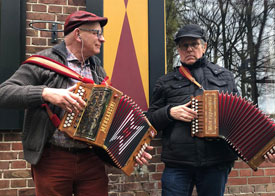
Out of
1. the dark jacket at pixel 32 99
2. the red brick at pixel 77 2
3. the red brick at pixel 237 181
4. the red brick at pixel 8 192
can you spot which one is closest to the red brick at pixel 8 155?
the red brick at pixel 8 192

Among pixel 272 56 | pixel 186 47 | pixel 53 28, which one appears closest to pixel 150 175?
pixel 186 47

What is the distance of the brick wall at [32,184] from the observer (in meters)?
2.91

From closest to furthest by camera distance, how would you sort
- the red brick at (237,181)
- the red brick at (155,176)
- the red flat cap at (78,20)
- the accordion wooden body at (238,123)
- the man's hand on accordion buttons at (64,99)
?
the man's hand on accordion buttons at (64,99)
the red flat cap at (78,20)
the accordion wooden body at (238,123)
the red brick at (155,176)
the red brick at (237,181)

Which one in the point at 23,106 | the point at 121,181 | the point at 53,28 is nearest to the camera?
the point at 23,106

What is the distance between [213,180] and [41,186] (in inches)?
49.3

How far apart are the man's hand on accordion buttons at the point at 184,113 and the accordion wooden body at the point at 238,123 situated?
0.13 feet

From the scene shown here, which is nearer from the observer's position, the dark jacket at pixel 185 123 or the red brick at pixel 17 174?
the dark jacket at pixel 185 123

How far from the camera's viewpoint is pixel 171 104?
2461 mm

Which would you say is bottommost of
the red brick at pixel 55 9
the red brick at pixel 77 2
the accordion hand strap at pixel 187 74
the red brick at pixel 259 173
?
the red brick at pixel 259 173

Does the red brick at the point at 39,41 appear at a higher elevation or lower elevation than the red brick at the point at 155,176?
higher

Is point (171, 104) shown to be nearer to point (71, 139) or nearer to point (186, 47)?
point (186, 47)

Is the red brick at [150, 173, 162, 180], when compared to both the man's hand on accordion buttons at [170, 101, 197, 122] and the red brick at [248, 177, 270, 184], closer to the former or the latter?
the red brick at [248, 177, 270, 184]

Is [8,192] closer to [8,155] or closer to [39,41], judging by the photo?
[8,155]

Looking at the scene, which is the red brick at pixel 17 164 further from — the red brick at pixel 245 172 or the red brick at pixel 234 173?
the red brick at pixel 245 172
